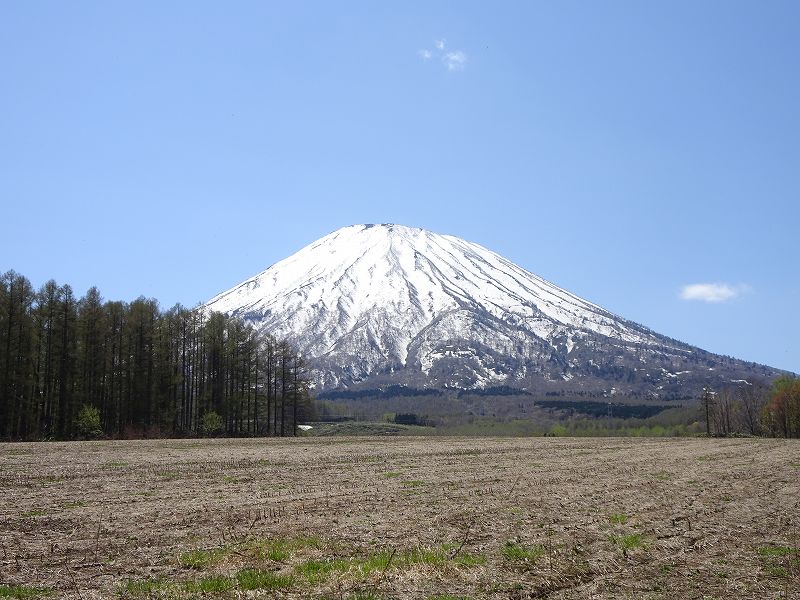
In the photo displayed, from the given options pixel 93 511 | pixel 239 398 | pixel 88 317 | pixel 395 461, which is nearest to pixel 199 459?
pixel 395 461

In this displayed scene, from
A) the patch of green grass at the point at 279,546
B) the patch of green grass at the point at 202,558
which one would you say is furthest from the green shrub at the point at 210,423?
the patch of green grass at the point at 202,558

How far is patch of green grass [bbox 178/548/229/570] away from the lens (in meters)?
11.7

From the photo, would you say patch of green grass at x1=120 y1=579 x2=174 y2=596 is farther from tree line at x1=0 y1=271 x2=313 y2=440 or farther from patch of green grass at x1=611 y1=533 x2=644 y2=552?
tree line at x1=0 y1=271 x2=313 y2=440

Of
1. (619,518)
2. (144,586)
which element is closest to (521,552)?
(619,518)

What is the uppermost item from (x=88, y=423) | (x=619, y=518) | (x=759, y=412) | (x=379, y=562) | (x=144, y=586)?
(x=88, y=423)

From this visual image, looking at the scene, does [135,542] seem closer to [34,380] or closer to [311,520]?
[311,520]

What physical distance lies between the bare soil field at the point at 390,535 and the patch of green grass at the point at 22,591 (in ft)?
0.13

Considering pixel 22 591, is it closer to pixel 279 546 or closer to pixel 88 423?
pixel 279 546

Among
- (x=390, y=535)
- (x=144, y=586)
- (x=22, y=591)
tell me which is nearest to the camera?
(x=22, y=591)

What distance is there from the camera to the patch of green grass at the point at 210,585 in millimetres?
10109

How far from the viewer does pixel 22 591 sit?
991 cm

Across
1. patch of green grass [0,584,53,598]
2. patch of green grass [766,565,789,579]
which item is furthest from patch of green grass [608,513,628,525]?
patch of green grass [0,584,53,598]

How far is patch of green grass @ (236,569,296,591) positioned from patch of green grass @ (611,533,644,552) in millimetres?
6641

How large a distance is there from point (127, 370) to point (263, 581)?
60.6m
